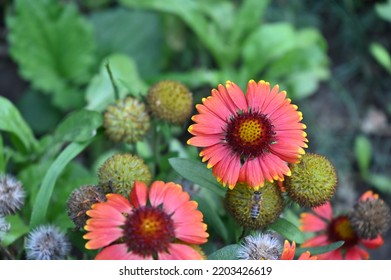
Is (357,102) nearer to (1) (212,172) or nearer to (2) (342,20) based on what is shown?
(2) (342,20)

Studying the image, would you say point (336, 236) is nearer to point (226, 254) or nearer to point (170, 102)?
point (226, 254)

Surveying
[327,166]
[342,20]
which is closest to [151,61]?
[342,20]

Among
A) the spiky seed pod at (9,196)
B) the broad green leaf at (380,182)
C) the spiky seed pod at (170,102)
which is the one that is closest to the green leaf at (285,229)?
the spiky seed pod at (170,102)

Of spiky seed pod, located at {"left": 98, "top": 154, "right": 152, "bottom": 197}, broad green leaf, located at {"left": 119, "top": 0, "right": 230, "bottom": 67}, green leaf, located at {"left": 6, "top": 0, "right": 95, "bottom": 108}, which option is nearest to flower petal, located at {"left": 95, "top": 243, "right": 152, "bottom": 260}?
spiky seed pod, located at {"left": 98, "top": 154, "right": 152, "bottom": 197}

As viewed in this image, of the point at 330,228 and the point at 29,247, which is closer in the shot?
the point at 29,247

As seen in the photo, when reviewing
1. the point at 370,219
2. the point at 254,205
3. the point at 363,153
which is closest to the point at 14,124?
the point at 254,205
